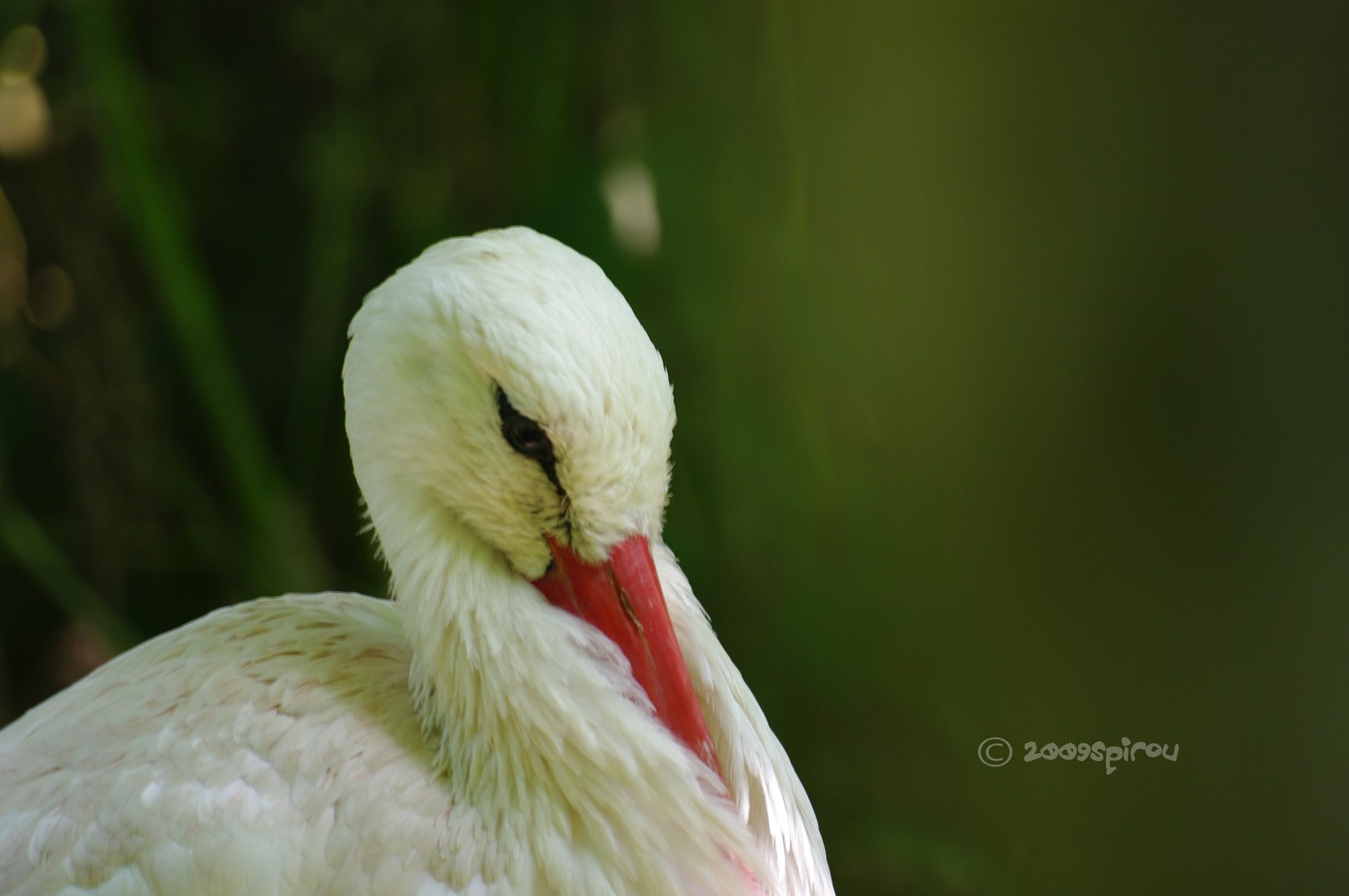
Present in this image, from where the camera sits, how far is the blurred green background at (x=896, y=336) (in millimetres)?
1372

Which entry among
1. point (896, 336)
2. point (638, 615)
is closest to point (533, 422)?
point (638, 615)

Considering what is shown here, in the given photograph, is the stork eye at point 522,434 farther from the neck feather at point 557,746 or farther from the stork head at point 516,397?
the neck feather at point 557,746

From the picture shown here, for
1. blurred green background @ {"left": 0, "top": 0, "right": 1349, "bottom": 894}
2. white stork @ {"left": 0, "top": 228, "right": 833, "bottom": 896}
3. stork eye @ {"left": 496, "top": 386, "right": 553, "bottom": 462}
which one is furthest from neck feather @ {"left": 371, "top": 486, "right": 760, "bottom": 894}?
blurred green background @ {"left": 0, "top": 0, "right": 1349, "bottom": 894}

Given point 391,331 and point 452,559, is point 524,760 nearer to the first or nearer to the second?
point 452,559

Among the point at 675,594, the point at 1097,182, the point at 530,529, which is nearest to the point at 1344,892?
the point at 1097,182

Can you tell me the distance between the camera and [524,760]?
0.80 metres

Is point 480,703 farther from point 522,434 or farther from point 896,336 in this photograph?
point 896,336

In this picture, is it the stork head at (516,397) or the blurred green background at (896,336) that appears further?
the blurred green background at (896,336)

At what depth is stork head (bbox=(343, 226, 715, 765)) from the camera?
73 cm

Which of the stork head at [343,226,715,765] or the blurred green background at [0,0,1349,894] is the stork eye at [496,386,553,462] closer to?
the stork head at [343,226,715,765]

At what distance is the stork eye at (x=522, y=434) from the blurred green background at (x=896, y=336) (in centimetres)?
82

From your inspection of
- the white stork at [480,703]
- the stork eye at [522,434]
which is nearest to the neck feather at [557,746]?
the white stork at [480,703]

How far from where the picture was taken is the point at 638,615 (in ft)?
2.62

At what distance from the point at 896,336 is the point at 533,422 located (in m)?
0.85
